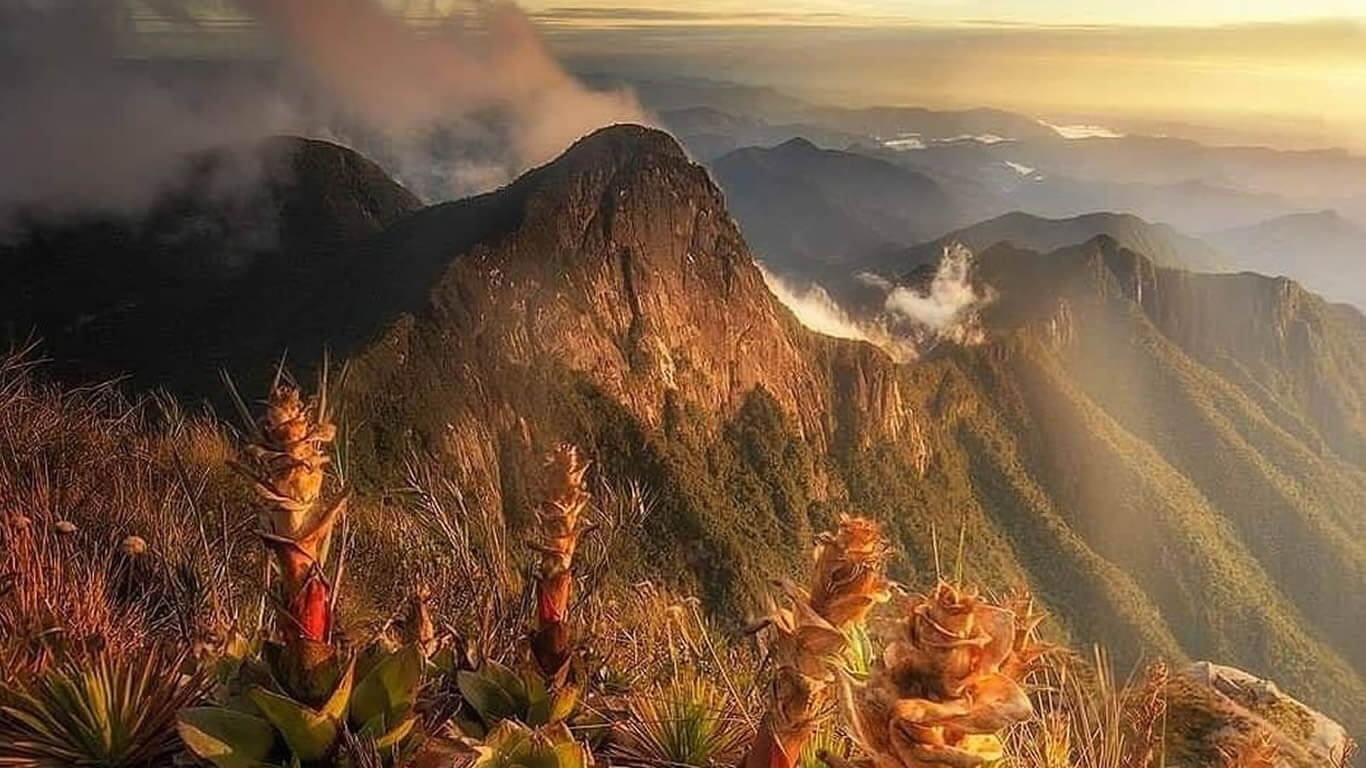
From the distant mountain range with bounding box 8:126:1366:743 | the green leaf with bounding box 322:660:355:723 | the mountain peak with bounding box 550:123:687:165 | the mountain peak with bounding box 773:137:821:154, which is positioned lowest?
the distant mountain range with bounding box 8:126:1366:743

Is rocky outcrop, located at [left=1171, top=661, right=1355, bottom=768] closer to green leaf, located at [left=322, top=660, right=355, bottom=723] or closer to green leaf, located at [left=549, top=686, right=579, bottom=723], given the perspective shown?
green leaf, located at [left=549, top=686, right=579, bottom=723]

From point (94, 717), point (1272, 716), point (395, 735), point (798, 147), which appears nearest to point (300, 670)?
point (395, 735)

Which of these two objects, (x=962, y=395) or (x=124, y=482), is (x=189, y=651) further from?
(x=962, y=395)

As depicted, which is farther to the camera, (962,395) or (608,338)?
(962,395)

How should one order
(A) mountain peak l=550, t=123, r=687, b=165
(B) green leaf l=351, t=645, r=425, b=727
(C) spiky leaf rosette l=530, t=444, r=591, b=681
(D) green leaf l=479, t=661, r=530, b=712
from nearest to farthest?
1. (B) green leaf l=351, t=645, r=425, b=727
2. (C) spiky leaf rosette l=530, t=444, r=591, b=681
3. (D) green leaf l=479, t=661, r=530, b=712
4. (A) mountain peak l=550, t=123, r=687, b=165

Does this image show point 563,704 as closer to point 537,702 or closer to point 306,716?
point 537,702

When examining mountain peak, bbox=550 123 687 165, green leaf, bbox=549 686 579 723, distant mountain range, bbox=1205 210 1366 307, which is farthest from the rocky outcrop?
distant mountain range, bbox=1205 210 1366 307

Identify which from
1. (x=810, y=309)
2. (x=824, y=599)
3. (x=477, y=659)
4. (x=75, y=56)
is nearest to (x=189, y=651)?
(x=477, y=659)
